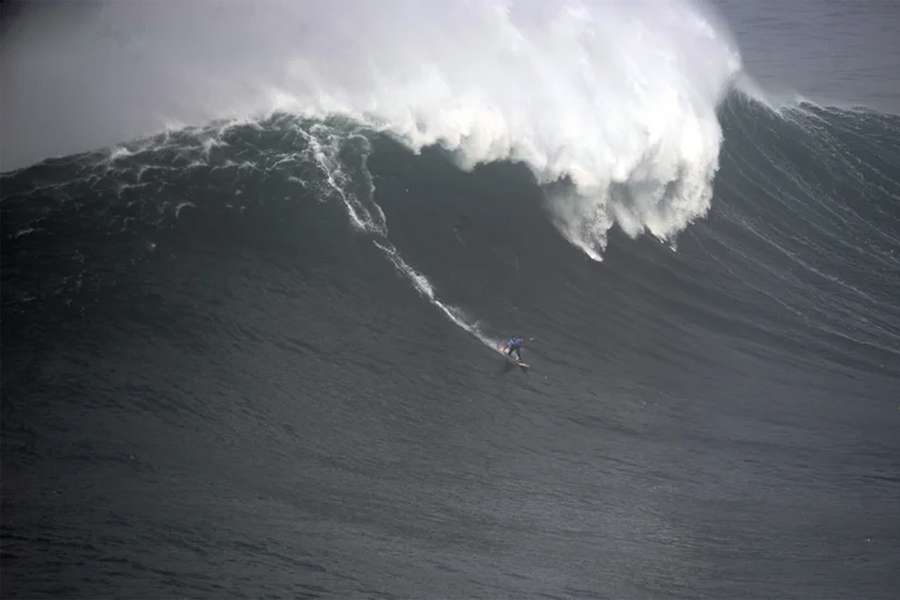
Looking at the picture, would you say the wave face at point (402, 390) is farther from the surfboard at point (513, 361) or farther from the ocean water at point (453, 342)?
the surfboard at point (513, 361)

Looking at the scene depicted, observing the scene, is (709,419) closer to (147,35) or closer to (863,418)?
(863,418)

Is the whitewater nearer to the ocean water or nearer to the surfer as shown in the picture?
the ocean water

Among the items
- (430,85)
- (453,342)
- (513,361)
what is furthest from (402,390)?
(430,85)

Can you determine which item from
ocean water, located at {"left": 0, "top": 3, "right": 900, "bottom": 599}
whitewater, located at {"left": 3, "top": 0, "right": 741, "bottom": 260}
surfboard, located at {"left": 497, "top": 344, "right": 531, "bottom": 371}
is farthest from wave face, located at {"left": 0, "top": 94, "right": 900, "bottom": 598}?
whitewater, located at {"left": 3, "top": 0, "right": 741, "bottom": 260}

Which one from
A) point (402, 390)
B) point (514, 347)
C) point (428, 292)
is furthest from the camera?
point (428, 292)

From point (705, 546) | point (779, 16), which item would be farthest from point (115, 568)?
point (779, 16)

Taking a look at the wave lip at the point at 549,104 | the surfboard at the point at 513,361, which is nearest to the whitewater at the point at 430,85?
the wave lip at the point at 549,104

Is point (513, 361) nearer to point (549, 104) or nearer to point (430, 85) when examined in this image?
point (430, 85)
